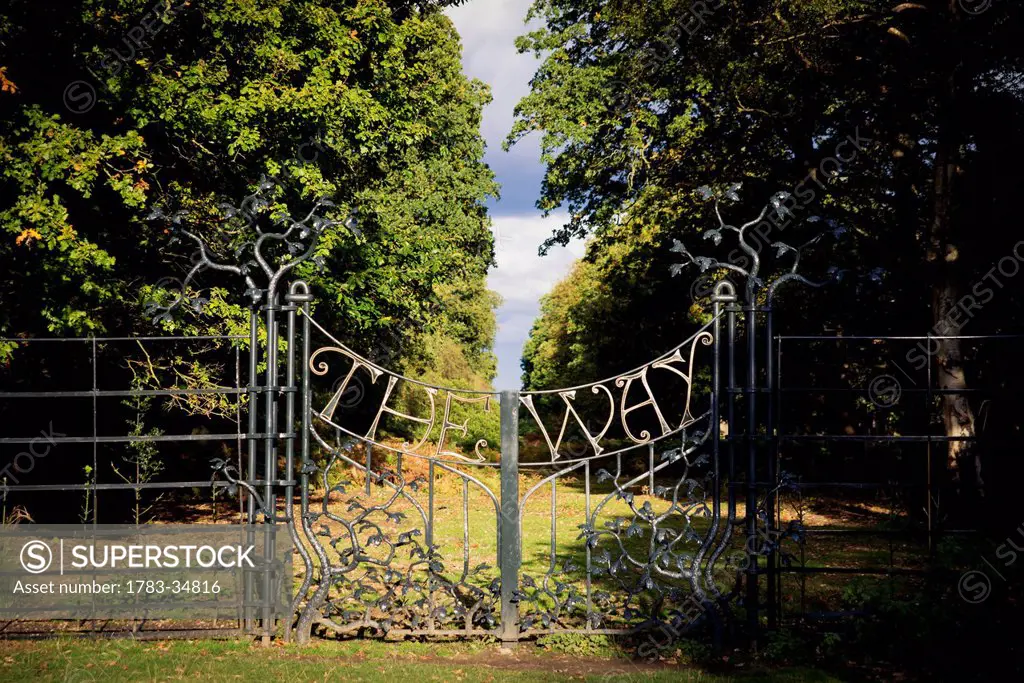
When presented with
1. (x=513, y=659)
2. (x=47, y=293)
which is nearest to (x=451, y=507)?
(x=47, y=293)

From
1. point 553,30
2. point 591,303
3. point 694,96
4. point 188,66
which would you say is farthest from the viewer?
point 591,303

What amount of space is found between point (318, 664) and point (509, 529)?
1.70 meters

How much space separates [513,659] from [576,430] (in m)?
19.2

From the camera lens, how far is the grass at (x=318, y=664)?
577 centimetres

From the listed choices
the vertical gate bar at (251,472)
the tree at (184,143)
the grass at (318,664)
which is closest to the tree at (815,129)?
the tree at (184,143)

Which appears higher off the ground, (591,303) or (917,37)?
(917,37)

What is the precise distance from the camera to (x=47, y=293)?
9555 millimetres

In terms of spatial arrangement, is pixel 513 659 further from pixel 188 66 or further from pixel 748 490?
pixel 188 66

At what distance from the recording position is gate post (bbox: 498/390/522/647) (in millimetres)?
6383

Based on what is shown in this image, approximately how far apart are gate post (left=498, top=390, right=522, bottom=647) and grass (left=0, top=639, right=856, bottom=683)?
25 centimetres

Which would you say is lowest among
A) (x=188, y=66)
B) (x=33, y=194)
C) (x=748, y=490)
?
(x=748, y=490)

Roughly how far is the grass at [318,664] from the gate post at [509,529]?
25 centimetres

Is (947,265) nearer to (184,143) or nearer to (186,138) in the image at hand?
(186,138)

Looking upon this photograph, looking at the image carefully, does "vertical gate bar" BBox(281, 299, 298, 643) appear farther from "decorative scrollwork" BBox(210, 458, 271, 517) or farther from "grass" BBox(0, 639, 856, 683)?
"grass" BBox(0, 639, 856, 683)
